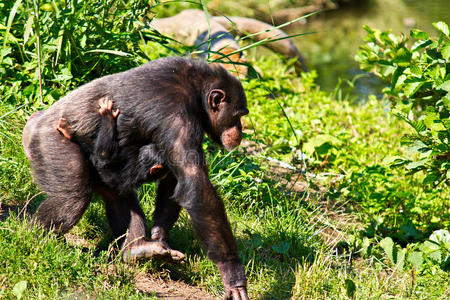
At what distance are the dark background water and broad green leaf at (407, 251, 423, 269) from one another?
532cm

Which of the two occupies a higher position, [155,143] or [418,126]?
[155,143]

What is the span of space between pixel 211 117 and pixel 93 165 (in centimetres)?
102

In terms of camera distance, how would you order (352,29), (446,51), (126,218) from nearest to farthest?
(446,51) < (126,218) < (352,29)

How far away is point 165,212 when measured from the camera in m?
4.67

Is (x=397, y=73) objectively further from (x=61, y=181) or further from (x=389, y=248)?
(x=61, y=181)

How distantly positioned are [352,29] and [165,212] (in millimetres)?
14576

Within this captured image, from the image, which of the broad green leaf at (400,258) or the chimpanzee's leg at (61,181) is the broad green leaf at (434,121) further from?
the chimpanzee's leg at (61,181)

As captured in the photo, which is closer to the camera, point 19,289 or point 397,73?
point 19,289

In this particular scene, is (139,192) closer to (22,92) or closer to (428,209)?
(22,92)

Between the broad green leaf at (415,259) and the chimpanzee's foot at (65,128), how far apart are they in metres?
3.07

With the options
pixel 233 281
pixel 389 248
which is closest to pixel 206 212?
pixel 233 281

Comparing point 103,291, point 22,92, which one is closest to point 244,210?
point 103,291

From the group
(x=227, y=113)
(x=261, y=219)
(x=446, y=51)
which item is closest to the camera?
(x=446, y=51)

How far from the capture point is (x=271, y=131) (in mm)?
7273
